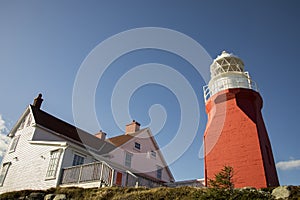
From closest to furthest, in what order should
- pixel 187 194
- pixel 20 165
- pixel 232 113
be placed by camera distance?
pixel 187 194 < pixel 232 113 < pixel 20 165

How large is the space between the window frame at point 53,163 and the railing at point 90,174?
98cm

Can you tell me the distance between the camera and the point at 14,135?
21078 millimetres

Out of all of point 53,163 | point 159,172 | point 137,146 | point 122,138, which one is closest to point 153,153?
point 159,172

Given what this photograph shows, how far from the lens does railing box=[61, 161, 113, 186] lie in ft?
40.2

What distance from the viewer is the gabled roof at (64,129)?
19016mm

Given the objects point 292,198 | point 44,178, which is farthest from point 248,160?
point 44,178

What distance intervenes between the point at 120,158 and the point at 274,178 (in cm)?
1317

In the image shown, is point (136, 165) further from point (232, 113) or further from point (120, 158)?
point (232, 113)

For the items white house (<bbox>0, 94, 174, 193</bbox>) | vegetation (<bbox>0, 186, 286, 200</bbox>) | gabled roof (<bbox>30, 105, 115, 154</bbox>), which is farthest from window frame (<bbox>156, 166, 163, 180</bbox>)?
vegetation (<bbox>0, 186, 286, 200</bbox>)

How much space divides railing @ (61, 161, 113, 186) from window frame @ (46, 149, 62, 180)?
3.21 ft

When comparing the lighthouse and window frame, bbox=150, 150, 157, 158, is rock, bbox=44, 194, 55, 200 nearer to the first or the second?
the lighthouse

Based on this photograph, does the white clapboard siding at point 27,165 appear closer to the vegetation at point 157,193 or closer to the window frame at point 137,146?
the vegetation at point 157,193

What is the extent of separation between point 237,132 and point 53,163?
11.7m

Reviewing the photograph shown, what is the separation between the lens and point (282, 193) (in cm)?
730
